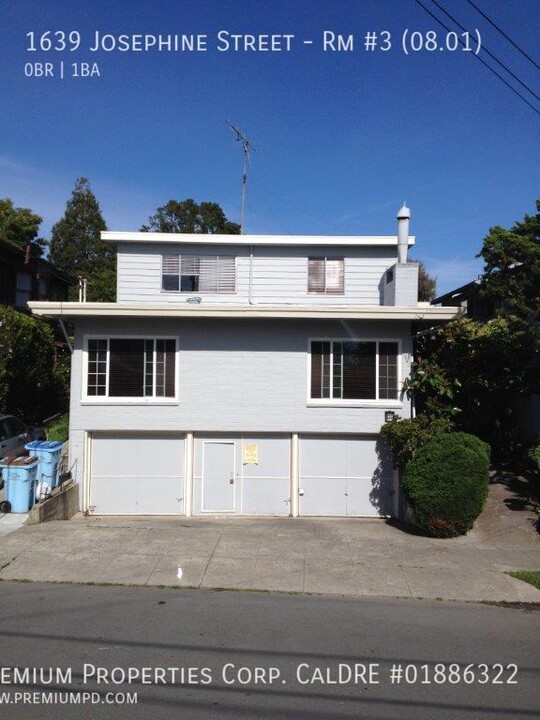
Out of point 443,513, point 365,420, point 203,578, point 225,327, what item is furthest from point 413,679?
point 225,327

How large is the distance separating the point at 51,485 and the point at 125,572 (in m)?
4.55

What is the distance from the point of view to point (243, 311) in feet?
48.4

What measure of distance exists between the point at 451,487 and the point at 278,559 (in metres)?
3.90

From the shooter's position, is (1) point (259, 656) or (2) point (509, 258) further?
(2) point (509, 258)

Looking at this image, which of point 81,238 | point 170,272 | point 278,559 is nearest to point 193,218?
point 81,238

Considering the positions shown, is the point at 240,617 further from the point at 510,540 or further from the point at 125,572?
the point at 510,540

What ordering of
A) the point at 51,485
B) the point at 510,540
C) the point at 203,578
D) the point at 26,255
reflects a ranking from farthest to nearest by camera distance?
the point at 26,255, the point at 51,485, the point at 510,540, the point at 203,578

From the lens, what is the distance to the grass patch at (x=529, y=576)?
9.44 metres

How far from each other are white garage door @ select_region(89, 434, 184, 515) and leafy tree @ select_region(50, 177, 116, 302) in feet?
141

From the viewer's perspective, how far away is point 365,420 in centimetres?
1511

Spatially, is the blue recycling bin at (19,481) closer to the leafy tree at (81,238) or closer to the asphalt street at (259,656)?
the asphalt street at (259,656)

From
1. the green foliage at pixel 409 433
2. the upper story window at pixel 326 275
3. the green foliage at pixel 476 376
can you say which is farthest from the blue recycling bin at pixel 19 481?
the upper story window at pixel 326 275

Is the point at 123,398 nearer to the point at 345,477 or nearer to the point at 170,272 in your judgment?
the point at 170,272

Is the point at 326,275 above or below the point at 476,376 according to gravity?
above
